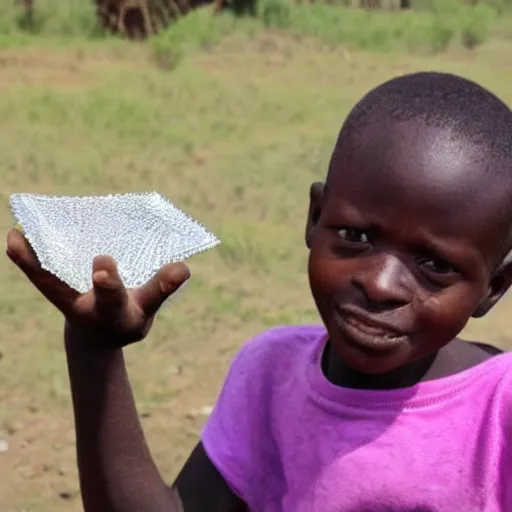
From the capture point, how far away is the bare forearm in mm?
1329

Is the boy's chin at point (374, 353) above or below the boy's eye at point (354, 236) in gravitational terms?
below

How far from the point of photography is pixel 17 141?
6.23m

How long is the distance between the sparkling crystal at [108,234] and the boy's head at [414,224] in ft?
0.56

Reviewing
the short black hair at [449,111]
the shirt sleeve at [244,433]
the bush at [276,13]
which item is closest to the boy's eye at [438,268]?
the short black hair at [449,111]

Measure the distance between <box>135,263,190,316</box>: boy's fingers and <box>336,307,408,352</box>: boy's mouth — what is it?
220mm

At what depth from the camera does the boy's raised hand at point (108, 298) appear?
3.83ft

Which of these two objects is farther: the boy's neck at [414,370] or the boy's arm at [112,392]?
the boy's neck at [414,370]

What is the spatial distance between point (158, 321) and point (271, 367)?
94.3 inches

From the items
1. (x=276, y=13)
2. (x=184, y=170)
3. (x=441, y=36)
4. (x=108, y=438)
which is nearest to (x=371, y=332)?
(x=108, y=438)

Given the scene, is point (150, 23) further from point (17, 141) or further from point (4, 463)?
point (4, 463)

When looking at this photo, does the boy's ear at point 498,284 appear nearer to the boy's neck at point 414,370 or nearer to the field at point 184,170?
the boy's neck at point 414,370

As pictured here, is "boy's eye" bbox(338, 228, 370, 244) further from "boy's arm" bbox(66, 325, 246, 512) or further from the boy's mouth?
"boy's arm" bbox(66, 325, 246, 512)

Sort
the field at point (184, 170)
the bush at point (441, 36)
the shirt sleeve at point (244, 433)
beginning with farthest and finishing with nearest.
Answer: the bush at point (441, 36), the field at point (184, 170), the shirt sleeve at point (244, 433)

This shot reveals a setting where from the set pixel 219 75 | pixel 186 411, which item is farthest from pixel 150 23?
pixel 186 411
